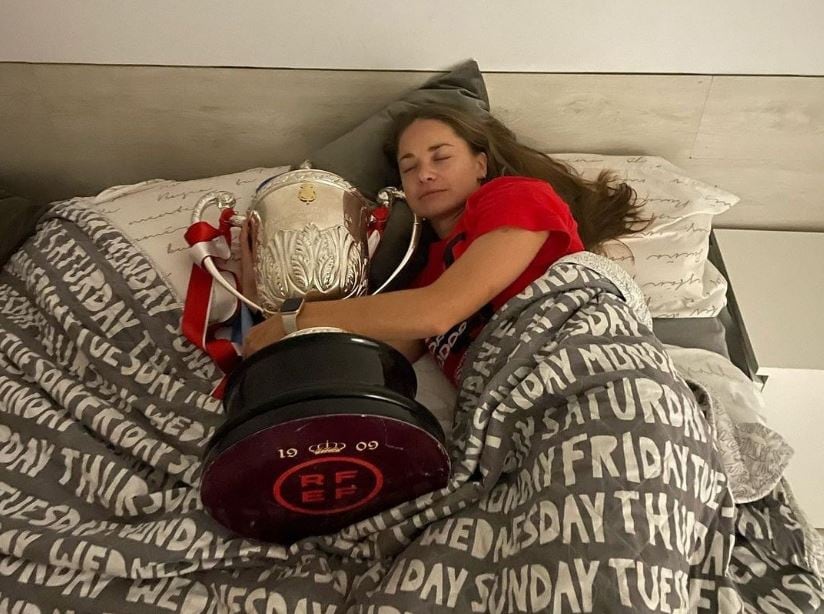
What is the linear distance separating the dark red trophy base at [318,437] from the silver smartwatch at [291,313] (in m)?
0.11

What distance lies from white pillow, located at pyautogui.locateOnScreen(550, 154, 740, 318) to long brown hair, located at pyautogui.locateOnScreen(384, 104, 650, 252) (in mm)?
38

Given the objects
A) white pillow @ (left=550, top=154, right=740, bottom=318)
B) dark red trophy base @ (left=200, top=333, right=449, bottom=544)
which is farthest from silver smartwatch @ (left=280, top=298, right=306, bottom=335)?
white pillow @ (left=550, top=154, right=740, bottom=318)

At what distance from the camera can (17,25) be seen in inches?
51.9

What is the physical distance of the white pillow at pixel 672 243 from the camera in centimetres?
122

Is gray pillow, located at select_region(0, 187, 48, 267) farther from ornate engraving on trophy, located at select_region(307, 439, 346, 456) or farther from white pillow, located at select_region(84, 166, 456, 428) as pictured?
ornate engraving on trophy, located at select_region(307, 439, 346, 456)

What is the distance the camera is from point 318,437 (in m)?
0.67

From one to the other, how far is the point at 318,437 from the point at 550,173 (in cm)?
76

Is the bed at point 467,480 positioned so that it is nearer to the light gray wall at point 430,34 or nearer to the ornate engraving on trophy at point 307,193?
the ornate engraving on trophy at point 307,193

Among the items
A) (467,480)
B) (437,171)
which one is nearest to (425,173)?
(437,171)

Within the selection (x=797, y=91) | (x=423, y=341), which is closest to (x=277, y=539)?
(x=423, y=341)

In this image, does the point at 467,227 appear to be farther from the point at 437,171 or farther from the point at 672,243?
the point at 672,243

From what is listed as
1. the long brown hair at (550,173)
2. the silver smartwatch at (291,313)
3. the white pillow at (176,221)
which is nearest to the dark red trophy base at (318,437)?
the silver smartwatch at (291,313)

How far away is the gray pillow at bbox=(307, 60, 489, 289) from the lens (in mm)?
1238

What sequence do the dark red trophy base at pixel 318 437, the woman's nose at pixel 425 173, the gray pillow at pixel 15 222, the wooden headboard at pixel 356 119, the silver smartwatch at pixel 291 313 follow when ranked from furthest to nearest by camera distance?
the wooden headboard at pixel 356 119, the gray pillow at pixel 15 222, the woman's nose at pixel 425 173, the silver smartwatch at pixel 291 313, the dark red trophy base at pixel 318 437
